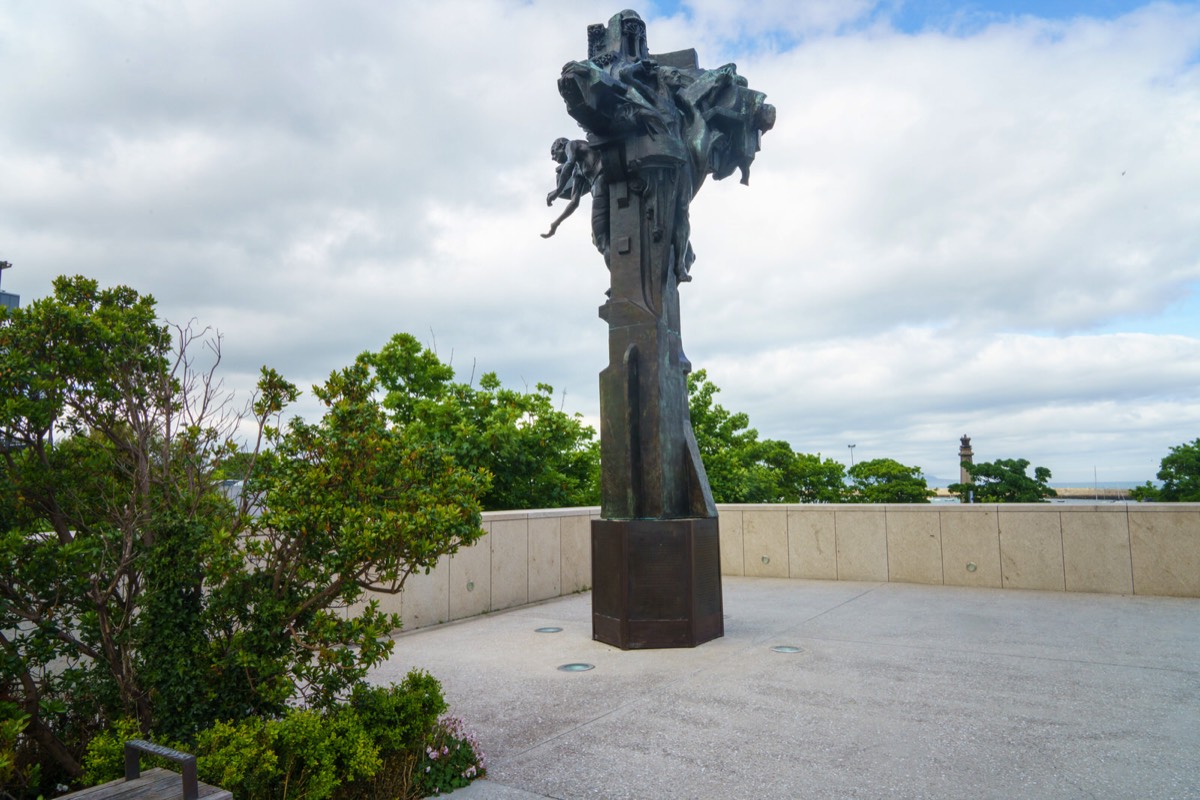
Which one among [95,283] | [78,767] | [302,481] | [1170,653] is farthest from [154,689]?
[1170,653]

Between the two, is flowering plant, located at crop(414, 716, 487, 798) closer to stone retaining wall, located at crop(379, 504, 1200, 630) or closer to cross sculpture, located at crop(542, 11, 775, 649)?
cross sculpture, located at crop(542, 11, 775, 649)

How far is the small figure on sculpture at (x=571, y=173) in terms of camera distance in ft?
27.7

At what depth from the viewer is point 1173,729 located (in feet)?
15.7

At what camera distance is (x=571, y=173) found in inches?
347

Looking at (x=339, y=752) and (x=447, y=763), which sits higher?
(x=339, y=752)

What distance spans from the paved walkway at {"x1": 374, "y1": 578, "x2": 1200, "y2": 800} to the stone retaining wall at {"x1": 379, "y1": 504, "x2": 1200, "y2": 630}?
1115 millimetres

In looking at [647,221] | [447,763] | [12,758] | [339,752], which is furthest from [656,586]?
[12,758]

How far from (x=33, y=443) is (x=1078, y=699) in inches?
263

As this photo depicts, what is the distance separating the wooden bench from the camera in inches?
107

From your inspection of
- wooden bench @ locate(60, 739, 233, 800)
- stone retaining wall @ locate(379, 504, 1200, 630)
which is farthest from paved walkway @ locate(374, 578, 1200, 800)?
wooden bench @ locate(60, 739, 233, 800)

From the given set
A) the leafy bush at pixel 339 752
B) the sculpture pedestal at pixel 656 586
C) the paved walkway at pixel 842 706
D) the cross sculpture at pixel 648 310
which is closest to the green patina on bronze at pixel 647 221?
the cross sculpture at pixel 648 310

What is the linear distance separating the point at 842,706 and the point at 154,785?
422 centimetres

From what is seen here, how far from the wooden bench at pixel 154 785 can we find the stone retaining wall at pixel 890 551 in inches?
218

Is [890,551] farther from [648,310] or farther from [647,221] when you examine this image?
[647,221]
